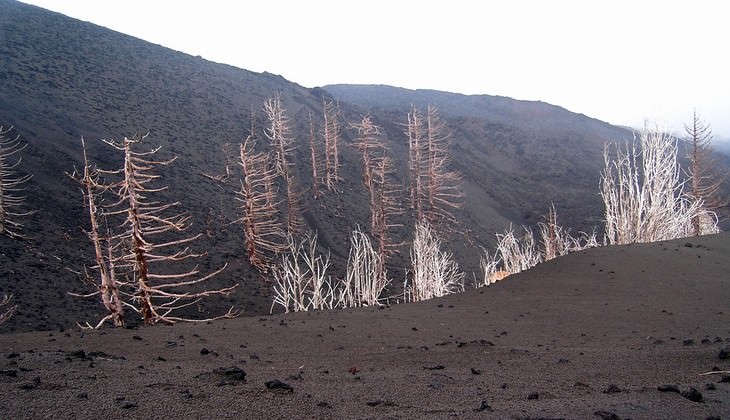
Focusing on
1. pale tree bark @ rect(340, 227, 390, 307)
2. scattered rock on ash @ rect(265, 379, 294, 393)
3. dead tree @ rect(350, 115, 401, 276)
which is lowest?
pale tree bark @ rect(340, 227, 390, 307)

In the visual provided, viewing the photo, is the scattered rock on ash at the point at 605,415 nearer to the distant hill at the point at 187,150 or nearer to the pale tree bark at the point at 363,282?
the pale tree bark at the point at 363,282

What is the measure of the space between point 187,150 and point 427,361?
4424cm

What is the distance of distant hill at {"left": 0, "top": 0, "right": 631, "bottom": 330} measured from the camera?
87.3 ft

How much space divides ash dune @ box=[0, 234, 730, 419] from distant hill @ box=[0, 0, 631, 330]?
16.9m

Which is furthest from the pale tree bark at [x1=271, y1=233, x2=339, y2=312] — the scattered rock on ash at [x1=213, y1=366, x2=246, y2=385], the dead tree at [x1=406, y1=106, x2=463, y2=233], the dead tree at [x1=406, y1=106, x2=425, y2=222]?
the dead tree at [x1=406, y1=106, x2=463, y2=233]

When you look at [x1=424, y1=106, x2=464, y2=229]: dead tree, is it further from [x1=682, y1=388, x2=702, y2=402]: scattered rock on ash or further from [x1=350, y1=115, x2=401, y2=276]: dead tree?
[x1=682, y1=388, x2=702, y2=402]: scattered rock on ash

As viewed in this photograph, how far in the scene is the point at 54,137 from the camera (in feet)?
120

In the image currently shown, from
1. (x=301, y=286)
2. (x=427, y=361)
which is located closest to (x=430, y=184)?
(x=301, y=286)

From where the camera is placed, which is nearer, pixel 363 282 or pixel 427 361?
pixel 427 361

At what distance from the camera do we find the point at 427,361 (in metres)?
5.64

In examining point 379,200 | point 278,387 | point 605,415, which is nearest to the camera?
point 605,415

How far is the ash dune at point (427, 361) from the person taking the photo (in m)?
3.58

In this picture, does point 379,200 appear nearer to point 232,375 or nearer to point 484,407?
point 232,375

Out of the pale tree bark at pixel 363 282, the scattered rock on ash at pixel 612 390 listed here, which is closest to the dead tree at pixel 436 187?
the pale tree bark at pixel 363 282
